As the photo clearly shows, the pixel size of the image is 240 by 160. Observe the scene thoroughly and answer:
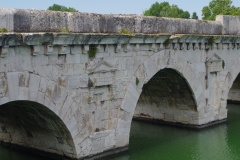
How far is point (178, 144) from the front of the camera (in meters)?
12.7

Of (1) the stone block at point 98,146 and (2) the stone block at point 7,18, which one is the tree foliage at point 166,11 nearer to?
(1) the stone block at point 98,146

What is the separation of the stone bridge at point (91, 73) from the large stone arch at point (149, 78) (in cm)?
3

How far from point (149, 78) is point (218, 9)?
1266 inches

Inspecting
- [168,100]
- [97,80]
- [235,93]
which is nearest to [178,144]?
[168,100]

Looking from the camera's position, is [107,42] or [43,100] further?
[107,42]

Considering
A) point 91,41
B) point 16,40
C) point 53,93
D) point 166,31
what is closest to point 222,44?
point 166,31

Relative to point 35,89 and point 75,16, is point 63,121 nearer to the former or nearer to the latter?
point 35,89

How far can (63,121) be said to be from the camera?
9.42m

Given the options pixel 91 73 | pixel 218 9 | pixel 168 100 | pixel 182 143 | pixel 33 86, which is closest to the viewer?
pixel 33 86

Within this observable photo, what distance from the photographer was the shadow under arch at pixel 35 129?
9.56 meters

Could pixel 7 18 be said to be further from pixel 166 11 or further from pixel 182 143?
pixel 166 11

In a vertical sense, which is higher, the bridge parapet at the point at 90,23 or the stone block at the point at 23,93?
the bridge parapet at the point at 90,23

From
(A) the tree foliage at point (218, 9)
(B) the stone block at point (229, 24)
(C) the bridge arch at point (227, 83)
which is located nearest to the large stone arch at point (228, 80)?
(C) the bridge arch at point (227, 83)

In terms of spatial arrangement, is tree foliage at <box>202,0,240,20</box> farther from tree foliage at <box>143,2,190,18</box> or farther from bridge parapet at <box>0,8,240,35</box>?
bridge parapet at <box>0,8,240,35</box>
